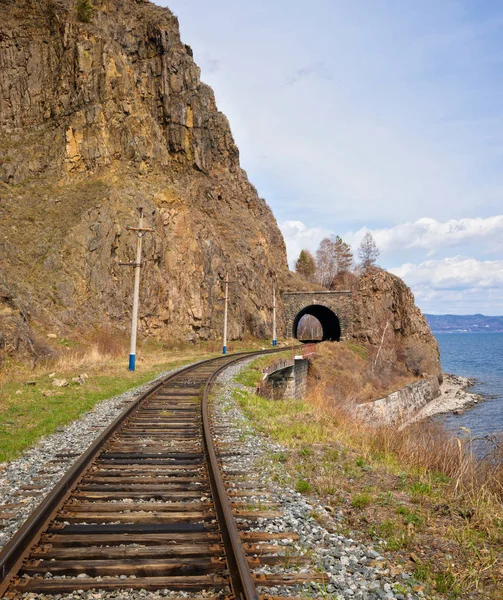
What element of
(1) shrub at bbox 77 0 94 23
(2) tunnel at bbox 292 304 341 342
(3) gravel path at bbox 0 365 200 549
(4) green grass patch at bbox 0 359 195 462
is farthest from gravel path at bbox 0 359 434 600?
(1) shrub at bbox 77 0 94 23

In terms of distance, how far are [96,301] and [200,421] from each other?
23.9 metres

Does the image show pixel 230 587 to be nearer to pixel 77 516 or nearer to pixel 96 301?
pixel 77 516

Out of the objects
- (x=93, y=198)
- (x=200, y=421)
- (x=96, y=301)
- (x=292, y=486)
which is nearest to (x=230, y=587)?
(x=292, y=486)

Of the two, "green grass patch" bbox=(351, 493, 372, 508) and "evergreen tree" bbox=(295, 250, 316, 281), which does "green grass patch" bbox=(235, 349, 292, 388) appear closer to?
"green grass patch" bbox=(351, 493, 372, 508)

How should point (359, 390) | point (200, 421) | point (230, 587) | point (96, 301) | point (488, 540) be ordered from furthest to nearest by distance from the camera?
point (359, 390), point (96, 301), point (200, 421), point (488, 540), point (230, 587)

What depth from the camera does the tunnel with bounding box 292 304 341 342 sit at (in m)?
61.1

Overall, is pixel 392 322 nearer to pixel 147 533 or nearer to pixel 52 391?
pixel 52 391

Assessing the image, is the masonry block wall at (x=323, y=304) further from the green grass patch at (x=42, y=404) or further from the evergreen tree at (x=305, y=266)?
the evergreen tree at (x=305, y=266)

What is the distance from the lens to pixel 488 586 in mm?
3770

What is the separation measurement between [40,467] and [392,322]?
59.4 m

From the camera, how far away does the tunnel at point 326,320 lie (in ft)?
201

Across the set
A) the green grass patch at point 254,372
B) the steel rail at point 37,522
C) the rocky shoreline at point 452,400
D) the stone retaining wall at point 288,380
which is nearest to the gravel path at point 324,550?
the steel rail at point 37,522

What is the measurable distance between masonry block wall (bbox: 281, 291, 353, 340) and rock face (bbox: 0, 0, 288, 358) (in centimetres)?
345

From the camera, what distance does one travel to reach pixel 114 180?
4106cm
